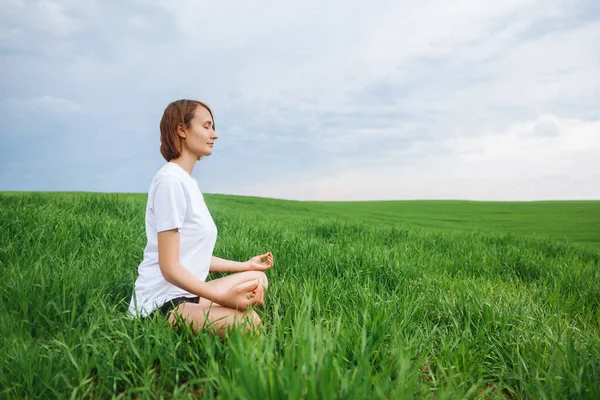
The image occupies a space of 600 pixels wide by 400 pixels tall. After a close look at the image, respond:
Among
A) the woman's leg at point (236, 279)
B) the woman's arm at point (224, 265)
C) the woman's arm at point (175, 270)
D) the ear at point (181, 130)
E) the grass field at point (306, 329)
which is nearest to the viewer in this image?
the grass field at point (306, 329)

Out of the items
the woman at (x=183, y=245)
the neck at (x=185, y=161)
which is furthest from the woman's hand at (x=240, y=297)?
the neck at (x=185, y=161)

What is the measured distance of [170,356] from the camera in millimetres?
2316

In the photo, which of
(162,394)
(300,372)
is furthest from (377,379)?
(162,394)

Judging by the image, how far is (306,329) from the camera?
76.9 inches

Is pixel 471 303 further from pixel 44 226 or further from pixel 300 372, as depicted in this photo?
pixel 44 226

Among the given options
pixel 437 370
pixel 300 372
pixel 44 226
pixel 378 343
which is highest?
pixel 44 226

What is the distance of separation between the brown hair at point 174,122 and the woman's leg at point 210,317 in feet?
3.64

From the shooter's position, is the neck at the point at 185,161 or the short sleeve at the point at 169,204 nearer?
the short sleeve at the point at 169,204

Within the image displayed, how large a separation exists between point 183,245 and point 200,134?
2.67 ft

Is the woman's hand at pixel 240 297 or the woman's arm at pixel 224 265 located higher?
the woman's arm at pixel 224 265

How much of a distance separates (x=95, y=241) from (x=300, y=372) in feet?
13.9

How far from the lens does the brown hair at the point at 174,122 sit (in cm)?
290

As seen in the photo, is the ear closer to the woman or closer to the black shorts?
the woman

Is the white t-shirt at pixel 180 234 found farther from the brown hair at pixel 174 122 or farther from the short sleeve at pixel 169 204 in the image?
the brown hair at pixel 174 122
